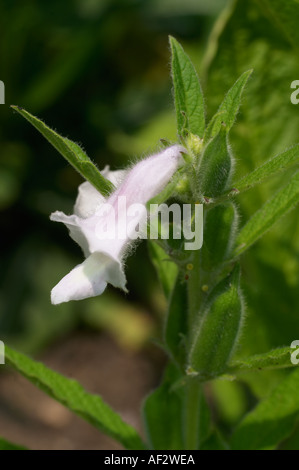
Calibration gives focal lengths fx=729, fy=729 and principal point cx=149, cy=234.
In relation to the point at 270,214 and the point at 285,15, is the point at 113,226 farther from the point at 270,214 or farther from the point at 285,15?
the point at 285,15

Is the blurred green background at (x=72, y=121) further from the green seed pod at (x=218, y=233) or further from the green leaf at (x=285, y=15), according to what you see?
the green seed pod at (x=218, y=233)

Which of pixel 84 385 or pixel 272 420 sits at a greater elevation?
pixel 84 385

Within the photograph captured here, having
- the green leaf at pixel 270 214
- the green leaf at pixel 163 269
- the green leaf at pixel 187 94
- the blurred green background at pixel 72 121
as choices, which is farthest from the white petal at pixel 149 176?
the blurred green background at pixel 72 121

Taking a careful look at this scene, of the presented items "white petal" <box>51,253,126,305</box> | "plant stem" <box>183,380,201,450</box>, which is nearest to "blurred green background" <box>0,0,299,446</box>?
"plant stem" <box>183,380,201,450</box>

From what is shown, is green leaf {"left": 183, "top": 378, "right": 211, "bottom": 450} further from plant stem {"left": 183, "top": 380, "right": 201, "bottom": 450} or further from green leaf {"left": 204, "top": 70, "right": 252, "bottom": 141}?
green leaf {"left": 204, "top": 70, "right": 252, "bottom": 141}

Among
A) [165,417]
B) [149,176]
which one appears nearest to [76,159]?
[149,176]

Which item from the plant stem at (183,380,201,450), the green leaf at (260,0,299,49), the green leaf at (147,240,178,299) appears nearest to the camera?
the plant stem at (183,380,201,450)
